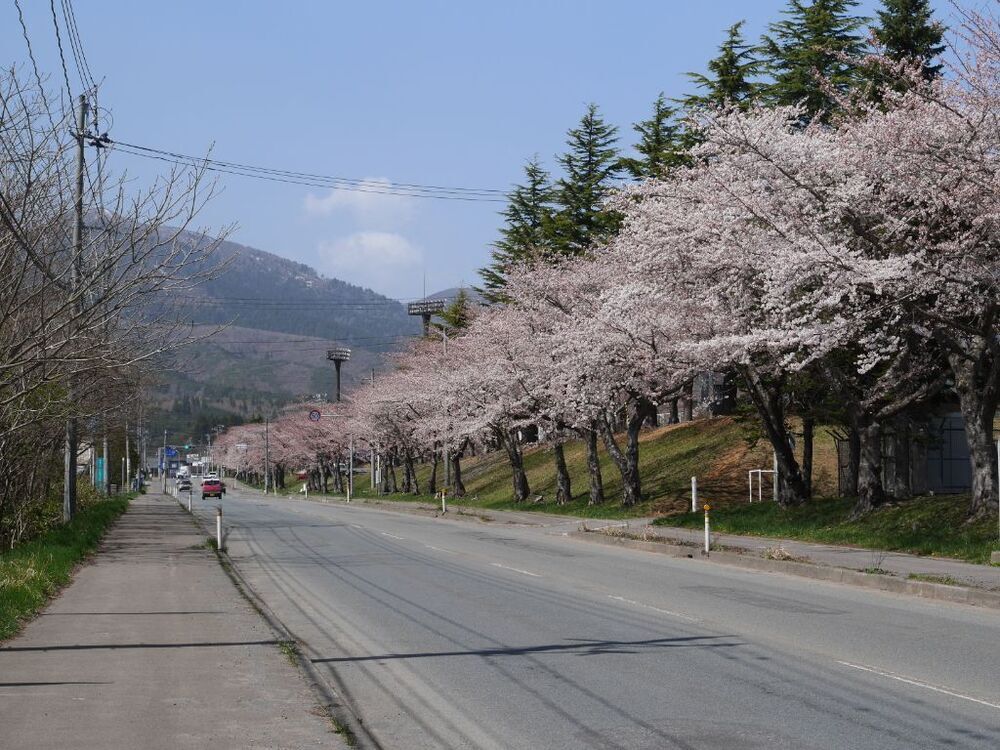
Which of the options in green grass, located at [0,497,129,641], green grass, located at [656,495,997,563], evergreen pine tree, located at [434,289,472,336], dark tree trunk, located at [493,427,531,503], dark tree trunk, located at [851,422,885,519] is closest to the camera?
green grass, located at [0,497,129,641]

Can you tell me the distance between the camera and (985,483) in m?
22.5

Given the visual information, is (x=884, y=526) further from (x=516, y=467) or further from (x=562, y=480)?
(x=516, y=467)

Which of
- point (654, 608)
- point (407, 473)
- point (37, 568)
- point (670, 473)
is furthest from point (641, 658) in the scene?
point (407, 473)

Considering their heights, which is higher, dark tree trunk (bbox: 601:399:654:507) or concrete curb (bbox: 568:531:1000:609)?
dark tree trunk (bbox: 601:399:654:507)

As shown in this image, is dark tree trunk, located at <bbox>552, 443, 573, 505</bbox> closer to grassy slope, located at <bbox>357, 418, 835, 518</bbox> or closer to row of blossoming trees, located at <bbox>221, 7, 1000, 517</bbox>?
grassy slope, located at <bbox>357, 418, 835, 518</bbox>

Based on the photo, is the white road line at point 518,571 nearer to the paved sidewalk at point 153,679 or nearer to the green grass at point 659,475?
the paved sidewalk at point 153,679

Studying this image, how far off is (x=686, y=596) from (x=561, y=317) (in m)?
28.8

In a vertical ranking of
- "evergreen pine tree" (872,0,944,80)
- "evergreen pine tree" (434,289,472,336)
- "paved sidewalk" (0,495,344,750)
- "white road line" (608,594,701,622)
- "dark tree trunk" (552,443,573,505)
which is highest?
"evergreen pine tree" (872,0,944,80)

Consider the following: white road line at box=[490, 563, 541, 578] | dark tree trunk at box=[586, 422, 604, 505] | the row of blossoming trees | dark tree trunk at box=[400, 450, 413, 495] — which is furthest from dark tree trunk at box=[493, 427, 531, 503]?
white road line at box=[490, 563, 541, 578]

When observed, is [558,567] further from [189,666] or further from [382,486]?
[382,486]

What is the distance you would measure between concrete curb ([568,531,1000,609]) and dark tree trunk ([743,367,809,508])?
5.09 meters

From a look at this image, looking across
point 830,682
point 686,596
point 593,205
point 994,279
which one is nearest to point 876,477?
point 994,279

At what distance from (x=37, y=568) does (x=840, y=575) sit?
12856mm

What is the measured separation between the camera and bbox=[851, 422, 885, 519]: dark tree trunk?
2648cm
